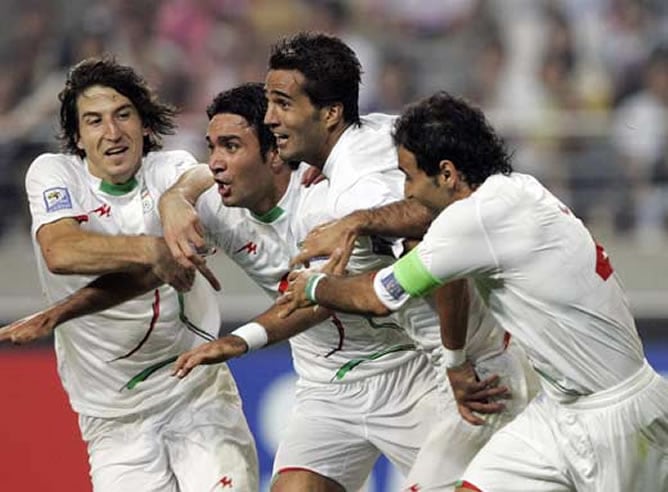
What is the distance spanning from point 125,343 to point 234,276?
3810mm

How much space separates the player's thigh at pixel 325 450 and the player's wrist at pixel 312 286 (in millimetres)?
1118

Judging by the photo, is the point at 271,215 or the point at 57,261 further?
the point at 271,215

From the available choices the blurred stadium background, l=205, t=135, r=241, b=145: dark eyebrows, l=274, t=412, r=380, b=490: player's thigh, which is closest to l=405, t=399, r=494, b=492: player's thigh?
l=274, t=412, r=380, b=490: player's thigh

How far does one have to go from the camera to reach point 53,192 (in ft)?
21.1

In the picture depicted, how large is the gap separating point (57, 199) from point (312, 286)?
4.11ft

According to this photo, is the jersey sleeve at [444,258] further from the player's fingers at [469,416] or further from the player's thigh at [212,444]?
the player's thigh at [212,444]

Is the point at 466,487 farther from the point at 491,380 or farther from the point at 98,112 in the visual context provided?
the point at 98,112

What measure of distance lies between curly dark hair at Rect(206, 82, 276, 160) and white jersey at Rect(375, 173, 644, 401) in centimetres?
108

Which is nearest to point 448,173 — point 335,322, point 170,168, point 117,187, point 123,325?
point 335,322

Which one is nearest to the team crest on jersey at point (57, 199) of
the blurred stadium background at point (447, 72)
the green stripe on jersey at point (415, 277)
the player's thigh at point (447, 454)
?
the green stripe on jersey at point (415, 277)

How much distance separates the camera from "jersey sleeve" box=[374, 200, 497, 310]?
217 inches

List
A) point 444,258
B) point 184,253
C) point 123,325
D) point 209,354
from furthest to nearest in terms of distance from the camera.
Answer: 1. point 123,325
2. point 184,253
3. point 209,354
4. point 444,258

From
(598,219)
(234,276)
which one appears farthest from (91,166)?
(598,219)

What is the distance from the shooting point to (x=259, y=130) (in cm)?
648
